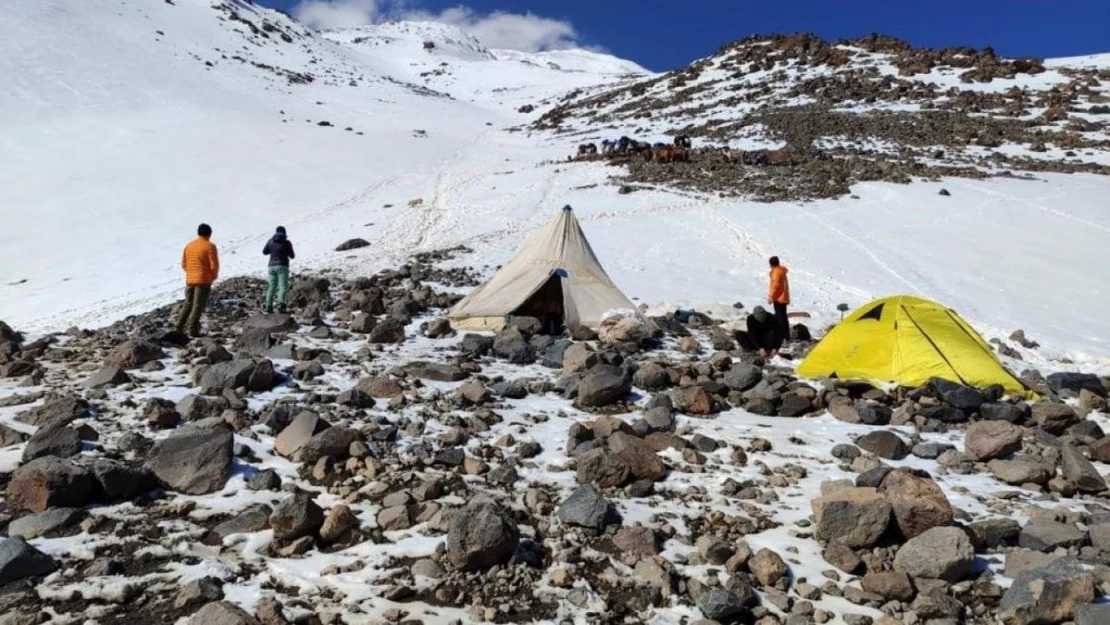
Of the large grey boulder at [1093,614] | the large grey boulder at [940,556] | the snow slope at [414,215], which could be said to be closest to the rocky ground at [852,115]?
the snow slope at [414,215]

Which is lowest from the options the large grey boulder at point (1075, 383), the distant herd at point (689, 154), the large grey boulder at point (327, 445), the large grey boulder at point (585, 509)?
the large grey boulder at point (1075, 383)

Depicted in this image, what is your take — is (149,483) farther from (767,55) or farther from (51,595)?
(767,55)

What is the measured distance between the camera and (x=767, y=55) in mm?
64812

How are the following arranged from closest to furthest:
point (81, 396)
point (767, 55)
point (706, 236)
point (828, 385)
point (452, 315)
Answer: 1. point (81, 396)
2. point (828, 385)
3. point (452, 315)
4. point (706, 236)
5. point (767, 55)

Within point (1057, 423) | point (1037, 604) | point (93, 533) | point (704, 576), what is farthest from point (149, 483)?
point (1057, 423)

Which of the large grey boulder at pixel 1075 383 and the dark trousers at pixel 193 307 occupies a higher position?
the dark trousers at pixel 193 307

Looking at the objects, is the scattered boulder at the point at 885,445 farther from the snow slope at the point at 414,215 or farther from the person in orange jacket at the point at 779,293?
the snow slope at the point at 414,215

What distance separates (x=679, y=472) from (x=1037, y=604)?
3131mm

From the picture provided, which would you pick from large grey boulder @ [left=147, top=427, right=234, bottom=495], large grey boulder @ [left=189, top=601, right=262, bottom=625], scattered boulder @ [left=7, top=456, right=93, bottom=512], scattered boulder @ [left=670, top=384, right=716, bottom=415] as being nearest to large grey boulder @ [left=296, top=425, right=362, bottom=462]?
large grey boulder @ [left=147, top=427, right=234, bottom=495]

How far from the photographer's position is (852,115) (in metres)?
42.9

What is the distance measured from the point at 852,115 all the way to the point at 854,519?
42.4 m

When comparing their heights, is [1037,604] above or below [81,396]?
below

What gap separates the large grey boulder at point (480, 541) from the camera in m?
5.22

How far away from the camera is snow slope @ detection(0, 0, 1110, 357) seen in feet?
57.8
